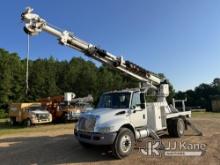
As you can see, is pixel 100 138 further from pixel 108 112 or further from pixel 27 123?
pixel 27 123

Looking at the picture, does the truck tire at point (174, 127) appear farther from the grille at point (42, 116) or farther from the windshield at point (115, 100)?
the grille at point (42, 116)

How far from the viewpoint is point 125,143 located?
10.1 m

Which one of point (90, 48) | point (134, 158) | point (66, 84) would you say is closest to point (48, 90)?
point (66, 84)

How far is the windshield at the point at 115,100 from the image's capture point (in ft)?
36.8

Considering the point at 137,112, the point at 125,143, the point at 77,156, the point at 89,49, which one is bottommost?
the point at 77,156

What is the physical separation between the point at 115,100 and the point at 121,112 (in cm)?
119

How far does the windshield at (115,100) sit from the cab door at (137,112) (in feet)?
0.83

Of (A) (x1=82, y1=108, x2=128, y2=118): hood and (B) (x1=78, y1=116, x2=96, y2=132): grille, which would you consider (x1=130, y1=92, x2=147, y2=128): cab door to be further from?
(B) (x1=78, y1=116, x2=96, y2=132): grille

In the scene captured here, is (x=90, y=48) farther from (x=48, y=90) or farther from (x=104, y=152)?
(x=48, y=90)

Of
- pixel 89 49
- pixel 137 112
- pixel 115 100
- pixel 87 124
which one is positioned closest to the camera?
pixel 87 124

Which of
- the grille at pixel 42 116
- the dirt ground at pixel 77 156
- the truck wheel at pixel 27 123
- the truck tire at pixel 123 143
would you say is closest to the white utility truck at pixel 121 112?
the truck tire at pixel 123 143

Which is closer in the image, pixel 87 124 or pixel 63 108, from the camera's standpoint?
pixel 87 124

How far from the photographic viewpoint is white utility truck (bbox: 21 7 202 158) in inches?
389

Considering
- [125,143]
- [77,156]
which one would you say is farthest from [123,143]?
[77,156]
